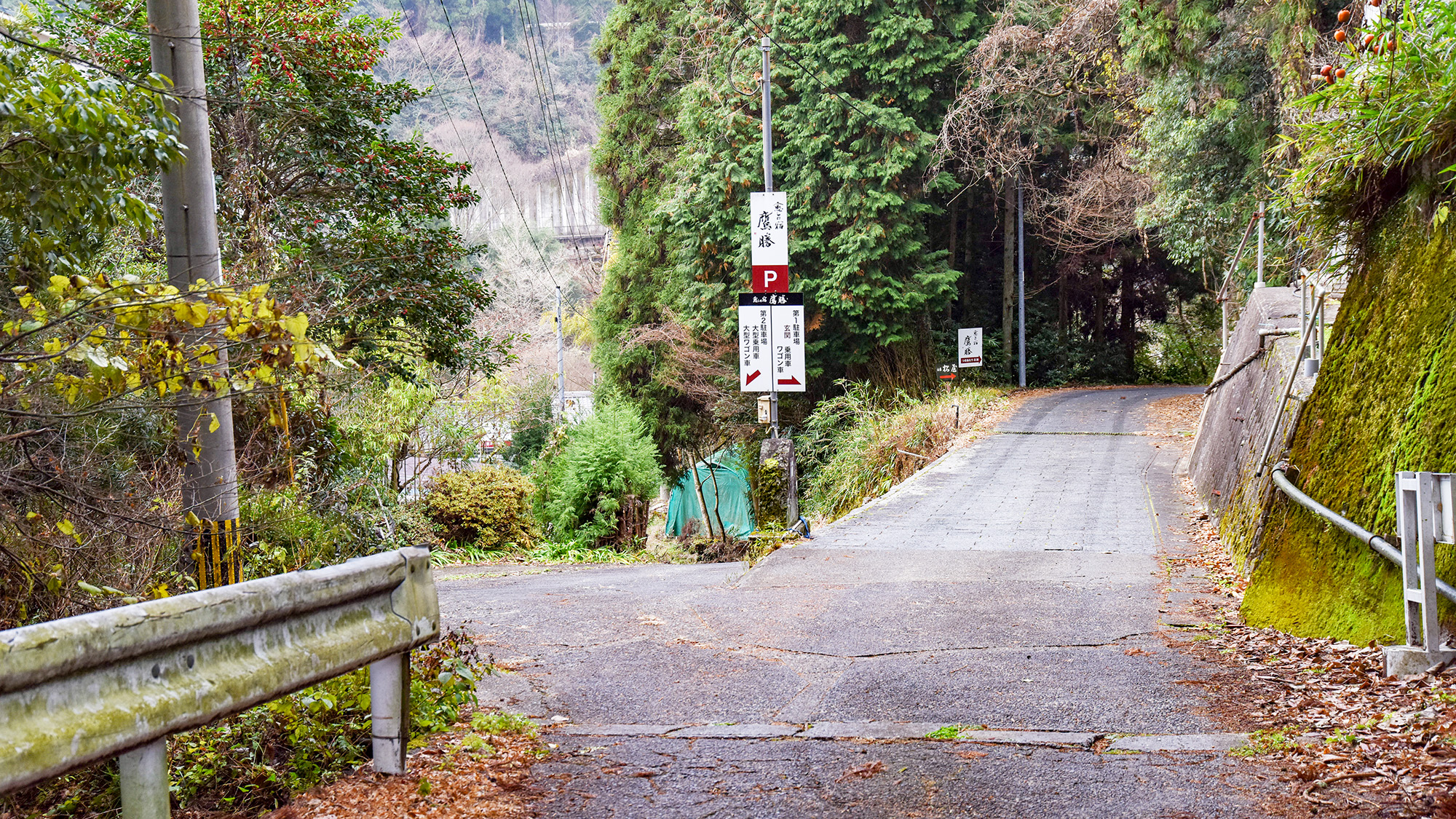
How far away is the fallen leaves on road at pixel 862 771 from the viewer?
407cm

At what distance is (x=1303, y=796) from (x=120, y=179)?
19.5 feet

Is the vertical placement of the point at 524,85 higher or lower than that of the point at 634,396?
higher

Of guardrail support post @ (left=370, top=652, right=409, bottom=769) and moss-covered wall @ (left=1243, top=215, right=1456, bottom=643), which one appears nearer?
guardrail support post @ (left=370, top=652, right=409, bottom=769)

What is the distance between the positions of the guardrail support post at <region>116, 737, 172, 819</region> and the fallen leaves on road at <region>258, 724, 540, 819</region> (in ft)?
2.53

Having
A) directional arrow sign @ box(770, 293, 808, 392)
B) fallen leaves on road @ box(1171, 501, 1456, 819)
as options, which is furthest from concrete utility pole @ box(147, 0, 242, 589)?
directional arrow sign @ box(770, 293, 808, 392)

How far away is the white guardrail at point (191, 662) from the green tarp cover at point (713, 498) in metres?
22.4

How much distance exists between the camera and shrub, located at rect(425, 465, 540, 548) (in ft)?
63.4

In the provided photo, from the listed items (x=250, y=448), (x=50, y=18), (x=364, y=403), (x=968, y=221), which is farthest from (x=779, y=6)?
(x=250, y=448)

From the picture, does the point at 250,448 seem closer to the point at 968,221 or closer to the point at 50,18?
the point at 50,18

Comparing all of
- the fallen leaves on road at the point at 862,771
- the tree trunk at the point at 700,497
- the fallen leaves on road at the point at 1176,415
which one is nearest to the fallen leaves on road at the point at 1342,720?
the fallen leaves on road at the point at 862,771

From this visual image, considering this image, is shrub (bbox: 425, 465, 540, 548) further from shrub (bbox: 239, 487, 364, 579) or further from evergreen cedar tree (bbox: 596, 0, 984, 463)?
shrub (bbox: 239, 487, 364, 579)

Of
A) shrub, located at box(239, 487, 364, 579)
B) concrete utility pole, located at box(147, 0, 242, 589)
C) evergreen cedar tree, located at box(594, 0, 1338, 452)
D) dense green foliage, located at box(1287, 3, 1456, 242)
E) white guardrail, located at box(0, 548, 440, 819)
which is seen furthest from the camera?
evergreen cedar tree, located at box(594, 0, 1338, 452)

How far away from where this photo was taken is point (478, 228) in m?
58.7

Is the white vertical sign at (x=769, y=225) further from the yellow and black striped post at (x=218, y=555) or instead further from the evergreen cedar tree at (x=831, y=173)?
the yellow and black striped post at (x=218, y=555)
